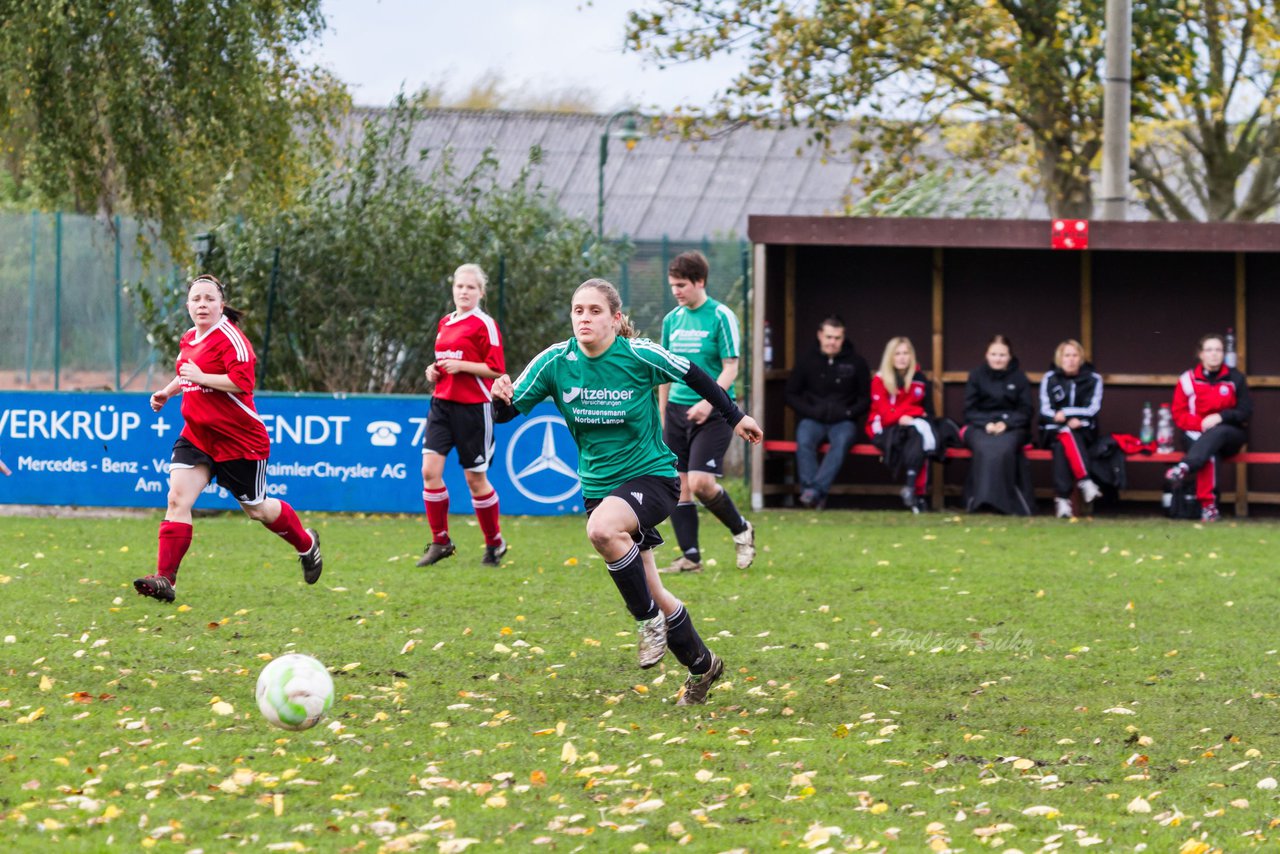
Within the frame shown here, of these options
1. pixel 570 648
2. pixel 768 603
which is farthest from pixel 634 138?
pixel 570 648

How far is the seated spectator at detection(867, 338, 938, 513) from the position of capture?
15812 mm

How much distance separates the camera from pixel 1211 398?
15.7 metres

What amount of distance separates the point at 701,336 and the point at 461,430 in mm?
1651

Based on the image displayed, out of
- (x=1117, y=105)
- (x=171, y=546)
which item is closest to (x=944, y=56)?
(x=1117, y=105)

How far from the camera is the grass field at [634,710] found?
5098 mm

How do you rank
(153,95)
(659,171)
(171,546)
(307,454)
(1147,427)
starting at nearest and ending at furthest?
(171,546) → (307,454) → (1147,427) → (153,95) → (659,171)

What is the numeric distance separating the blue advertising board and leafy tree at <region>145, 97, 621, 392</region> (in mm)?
2695

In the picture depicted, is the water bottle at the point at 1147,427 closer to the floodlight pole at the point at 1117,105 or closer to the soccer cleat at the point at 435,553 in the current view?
the floodlight pole at the point at 1117,105

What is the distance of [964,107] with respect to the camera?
75.5ft

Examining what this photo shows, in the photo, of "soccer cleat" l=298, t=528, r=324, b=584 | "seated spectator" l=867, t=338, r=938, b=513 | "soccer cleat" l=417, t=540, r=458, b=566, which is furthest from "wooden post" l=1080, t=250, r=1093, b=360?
"soccer cleat" l=298, t=528, r=324, b=584

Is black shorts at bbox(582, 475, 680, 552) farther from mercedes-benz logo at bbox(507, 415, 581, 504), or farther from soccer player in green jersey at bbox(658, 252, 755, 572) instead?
mercedes-benz logo at bbox(507, 415, 581, 504)

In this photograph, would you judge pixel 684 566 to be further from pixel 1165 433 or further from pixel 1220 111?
pixel 1220 111

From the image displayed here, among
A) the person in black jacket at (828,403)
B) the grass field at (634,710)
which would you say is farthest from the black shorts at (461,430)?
the person in black jacket at (828,403)

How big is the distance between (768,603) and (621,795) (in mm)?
4452
